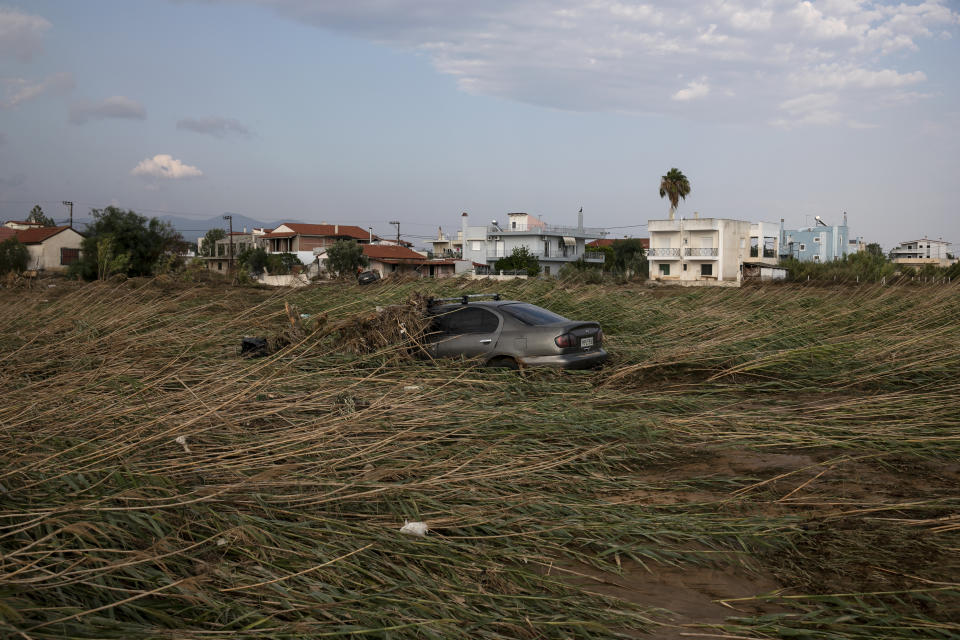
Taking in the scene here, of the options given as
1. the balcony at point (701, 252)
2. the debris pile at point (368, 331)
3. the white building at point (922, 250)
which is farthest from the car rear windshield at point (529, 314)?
the white building at point (922, 250)

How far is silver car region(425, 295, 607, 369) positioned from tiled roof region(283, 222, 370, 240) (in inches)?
3135

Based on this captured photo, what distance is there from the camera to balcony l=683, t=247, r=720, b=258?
6372cm

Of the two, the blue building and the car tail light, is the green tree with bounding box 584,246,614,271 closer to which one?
the blue building

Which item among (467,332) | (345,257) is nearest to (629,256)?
(345,257)

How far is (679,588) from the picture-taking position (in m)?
3.74

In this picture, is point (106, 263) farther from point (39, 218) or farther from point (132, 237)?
point (39, 218)

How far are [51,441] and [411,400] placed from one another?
2.61 metres

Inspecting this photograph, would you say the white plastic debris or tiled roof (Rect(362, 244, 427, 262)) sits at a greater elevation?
tiled roof (Rect(362, 244, 427, 262))

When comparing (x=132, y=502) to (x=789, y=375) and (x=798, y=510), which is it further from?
(x=789, y=375)

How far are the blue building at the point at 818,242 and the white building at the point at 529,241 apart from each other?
26.0 meters

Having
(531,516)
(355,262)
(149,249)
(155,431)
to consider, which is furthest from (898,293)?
(355,262)

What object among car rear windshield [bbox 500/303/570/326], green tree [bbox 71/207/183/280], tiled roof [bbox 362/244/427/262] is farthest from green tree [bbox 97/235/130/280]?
tiled roof [bbox 362/244/427/262]

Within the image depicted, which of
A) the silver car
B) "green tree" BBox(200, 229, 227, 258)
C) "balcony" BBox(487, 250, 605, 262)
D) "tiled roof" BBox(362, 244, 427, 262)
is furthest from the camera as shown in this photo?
"green tree" BBox(200, 229, 227, 258)

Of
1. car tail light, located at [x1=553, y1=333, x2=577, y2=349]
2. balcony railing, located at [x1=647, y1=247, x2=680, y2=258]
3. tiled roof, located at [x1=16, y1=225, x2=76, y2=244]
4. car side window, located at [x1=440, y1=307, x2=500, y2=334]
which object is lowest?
car tail light, located at [x1=553, y1=333, x2=577, y2=349]
